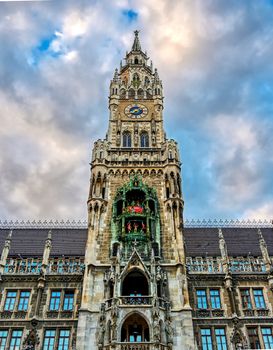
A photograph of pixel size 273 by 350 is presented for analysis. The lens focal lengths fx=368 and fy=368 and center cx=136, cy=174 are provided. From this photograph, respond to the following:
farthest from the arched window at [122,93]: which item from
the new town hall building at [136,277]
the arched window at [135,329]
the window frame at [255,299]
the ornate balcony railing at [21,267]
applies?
the arched window at [135,329]

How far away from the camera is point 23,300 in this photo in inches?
1180

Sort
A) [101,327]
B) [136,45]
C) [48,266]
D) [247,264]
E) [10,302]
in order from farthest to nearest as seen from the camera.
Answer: [136,45] < [247,264] < [48,266] < [10,302] < [101,327]

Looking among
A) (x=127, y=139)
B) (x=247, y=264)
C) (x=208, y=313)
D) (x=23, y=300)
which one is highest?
(x=127, y=139)

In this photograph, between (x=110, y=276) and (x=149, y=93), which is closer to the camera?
(x=110, y=276)

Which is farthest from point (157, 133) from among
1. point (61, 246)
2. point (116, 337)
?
point (116, 337)

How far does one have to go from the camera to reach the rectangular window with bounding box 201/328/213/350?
90.8ft

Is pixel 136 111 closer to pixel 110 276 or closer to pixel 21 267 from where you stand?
pixel 110 276

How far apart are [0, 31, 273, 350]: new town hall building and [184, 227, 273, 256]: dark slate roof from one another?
0.11 metres

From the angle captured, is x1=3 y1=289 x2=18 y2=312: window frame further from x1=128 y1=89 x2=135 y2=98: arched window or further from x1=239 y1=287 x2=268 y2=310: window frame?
x1=128 y1=89 x2=135 y2=98: arched window

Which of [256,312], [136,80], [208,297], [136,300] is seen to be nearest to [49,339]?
[136,300]

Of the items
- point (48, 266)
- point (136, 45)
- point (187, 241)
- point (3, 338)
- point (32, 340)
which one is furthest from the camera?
point (136, 45)

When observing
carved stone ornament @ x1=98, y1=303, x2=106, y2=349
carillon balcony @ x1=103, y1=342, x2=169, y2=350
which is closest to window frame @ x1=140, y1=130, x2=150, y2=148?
carved stone ornament @ x1=98, y1=303, x2=106, y2=349

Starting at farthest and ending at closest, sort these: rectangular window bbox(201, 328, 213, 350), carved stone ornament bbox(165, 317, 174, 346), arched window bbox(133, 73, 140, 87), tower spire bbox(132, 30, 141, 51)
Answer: tower spire bbox(132, 30, 141, 51), arched window bbox(133, 73, 140, 87), rectangular window bbox(201, 328, 213, 350), carved stone ornament bbox(165, 317, 174, 346)

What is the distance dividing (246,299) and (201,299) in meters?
3.71
